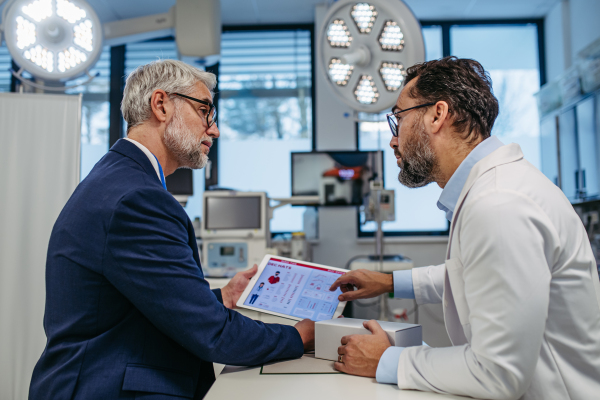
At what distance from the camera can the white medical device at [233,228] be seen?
119 inches

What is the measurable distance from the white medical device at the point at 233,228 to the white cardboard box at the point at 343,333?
1938mm

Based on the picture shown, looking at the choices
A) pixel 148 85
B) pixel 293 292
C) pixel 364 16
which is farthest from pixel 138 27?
pixel 293 292

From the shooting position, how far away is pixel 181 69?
4.34 ft

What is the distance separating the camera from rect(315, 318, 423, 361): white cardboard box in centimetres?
102

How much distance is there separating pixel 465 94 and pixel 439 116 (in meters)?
0.08

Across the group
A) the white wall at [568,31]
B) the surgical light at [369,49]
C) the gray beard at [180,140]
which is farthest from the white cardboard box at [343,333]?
the white wall at [568,31]

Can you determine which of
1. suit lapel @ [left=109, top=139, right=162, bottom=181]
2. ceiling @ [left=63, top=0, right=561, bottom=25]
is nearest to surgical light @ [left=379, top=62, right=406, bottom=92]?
suit lapel @ [left=109, top=139, right=162, bottom=181]

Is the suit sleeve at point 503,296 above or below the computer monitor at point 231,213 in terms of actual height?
below

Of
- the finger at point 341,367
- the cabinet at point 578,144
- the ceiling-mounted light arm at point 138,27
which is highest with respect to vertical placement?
the ceiling-mounted light arm at point 138,27

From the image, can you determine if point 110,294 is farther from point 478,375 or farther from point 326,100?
point 326,100

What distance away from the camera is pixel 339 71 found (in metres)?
2.44

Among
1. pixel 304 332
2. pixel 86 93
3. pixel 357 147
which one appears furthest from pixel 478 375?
pixel 86 93

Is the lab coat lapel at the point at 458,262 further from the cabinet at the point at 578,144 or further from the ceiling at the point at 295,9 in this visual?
the ceiling at the point at 295,9

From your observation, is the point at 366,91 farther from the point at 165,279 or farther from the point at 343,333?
the point at 165,279
